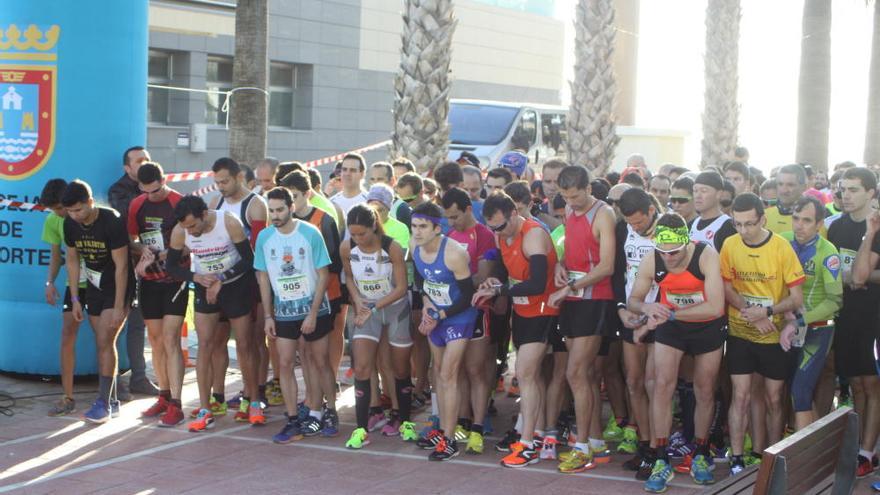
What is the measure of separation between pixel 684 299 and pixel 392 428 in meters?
2.74

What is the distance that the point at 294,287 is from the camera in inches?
334

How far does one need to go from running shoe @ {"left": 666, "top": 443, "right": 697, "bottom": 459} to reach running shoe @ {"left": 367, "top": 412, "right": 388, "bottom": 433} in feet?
7.82

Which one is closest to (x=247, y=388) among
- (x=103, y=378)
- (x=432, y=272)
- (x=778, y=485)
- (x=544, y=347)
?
(x=103, y=378)

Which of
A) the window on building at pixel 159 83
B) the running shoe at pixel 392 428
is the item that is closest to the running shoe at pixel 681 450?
the running shoe at pixel 392 428

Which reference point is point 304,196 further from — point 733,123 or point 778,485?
point 733,123

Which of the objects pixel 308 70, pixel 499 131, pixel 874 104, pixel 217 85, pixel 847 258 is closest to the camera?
pixel 847 258

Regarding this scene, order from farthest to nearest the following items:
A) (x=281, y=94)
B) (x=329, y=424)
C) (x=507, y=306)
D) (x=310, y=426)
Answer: (x=281, y=94) < (x=507, y=306) < (x=329, y=424) < (x=310, y=426)

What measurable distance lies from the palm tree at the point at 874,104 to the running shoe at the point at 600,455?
15088mm

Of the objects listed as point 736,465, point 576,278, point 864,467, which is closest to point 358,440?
point 576,278

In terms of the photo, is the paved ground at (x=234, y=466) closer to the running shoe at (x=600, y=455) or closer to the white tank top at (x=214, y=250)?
the running shoe at (x=600, y=455)

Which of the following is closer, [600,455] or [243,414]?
[600,455]

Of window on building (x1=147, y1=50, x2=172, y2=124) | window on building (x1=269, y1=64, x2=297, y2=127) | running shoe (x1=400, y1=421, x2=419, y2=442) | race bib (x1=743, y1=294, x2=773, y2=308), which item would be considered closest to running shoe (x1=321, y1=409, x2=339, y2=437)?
running shoe (x1=400, y1=421, x2=419, y2=442)

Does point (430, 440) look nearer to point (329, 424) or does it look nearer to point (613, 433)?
point (329, 424)

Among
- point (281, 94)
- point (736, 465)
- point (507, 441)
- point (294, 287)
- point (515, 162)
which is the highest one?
point (281, 94)
